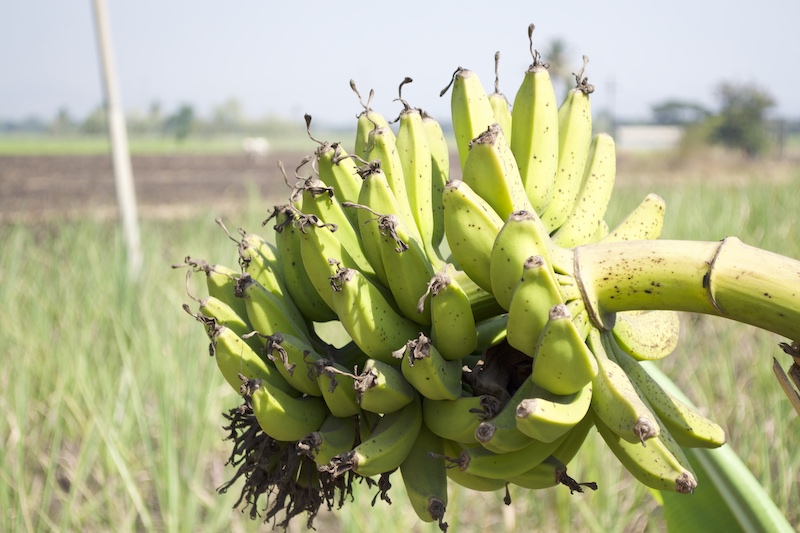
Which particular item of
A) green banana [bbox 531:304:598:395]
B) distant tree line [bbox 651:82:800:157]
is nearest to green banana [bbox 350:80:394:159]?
green banana [bbox 531:304:598:395]

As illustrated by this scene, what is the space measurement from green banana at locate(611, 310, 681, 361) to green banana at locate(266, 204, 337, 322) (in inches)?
15.8

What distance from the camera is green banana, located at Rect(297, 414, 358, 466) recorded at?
2.70 feet

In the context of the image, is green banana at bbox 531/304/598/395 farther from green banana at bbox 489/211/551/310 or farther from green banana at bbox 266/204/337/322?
green banana at bbox 266/204/337/322

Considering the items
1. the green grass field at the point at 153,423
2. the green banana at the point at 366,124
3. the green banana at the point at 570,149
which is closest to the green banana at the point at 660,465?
the green banana at the point at 570,149

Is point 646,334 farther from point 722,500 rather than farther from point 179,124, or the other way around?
point 179,124

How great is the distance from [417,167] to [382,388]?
344mm

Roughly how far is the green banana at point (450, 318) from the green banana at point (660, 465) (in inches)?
7.8

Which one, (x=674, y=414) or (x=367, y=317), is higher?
(x=367, y=317)

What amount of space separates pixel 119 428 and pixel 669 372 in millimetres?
2819

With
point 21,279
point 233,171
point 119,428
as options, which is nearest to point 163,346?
point 119,428

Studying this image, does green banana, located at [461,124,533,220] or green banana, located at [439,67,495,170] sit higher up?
green banana, located at [439,67,495,170]

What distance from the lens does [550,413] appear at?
679 millimetres

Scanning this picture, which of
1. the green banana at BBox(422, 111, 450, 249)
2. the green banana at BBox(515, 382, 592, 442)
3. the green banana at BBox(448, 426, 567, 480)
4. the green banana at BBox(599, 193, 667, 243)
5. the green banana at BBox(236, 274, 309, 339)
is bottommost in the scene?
the green banana at BBox(448, 426, 567, 480)

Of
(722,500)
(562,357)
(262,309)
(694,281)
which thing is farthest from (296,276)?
(722,500)
